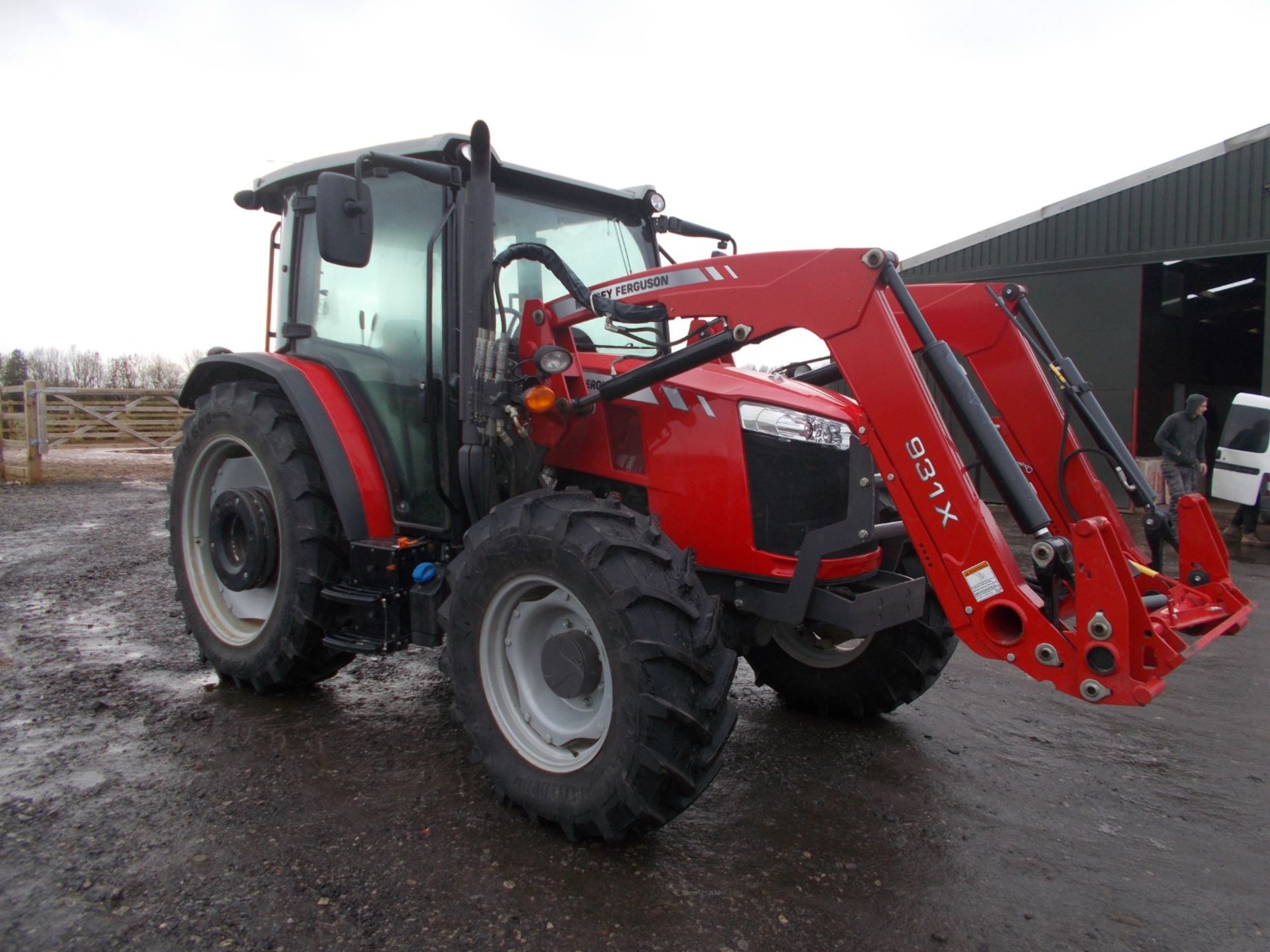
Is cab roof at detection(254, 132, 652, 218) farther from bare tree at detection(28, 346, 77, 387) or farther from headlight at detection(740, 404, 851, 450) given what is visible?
bare tree at detection(28, 346, 77, 387)

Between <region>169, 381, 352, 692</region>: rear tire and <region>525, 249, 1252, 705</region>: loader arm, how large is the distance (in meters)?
1.38

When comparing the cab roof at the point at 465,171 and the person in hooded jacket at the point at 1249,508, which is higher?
the cab roof at the point at 465,171

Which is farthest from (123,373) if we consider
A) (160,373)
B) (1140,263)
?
(1140,263)

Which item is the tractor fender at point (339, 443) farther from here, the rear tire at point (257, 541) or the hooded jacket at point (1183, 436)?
the hooded jacket at point (1183, 436)

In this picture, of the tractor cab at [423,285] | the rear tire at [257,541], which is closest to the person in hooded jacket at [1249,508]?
the tractor cab at [423,285]

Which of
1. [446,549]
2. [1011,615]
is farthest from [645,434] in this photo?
[1011,615]

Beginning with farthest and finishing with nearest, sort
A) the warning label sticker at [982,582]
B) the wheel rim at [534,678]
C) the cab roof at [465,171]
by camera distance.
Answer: the cab roof at [465,171] < the wheel rim at [534,678] < the warning label sticker at [982,582]

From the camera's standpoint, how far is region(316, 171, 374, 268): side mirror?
3.03 metres

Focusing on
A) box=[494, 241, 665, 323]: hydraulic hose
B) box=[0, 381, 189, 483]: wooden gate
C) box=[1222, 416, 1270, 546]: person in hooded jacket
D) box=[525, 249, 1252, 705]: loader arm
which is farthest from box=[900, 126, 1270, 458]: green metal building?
box=[0, 381, 189, 483]: wooden gate

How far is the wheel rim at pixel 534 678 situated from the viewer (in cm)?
292

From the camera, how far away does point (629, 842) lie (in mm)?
2793

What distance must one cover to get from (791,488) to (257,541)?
93.3 inches

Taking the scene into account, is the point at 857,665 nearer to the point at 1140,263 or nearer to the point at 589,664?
the point at 589,664

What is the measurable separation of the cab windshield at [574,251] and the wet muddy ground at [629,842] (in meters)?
1.79
